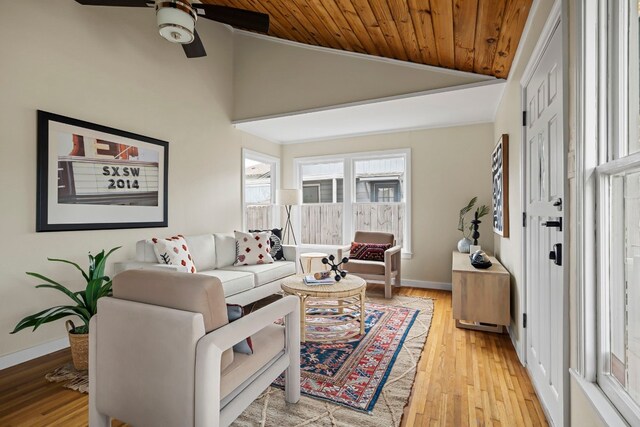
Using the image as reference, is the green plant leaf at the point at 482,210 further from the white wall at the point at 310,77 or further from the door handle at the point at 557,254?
the door handle at the point at 557,254

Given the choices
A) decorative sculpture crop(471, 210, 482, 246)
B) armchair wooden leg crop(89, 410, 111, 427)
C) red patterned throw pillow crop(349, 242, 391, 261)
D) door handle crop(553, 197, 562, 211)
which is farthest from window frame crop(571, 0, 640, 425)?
red patterned throw pillow crop(349, 242, 391, 261)

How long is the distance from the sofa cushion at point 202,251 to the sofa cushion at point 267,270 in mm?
200

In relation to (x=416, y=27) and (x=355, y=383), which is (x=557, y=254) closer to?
(x=355, y=383)

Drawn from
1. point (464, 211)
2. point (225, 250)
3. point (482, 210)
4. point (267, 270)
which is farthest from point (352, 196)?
point (225, 250)

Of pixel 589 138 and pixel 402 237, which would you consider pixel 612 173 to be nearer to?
pixel 589 138

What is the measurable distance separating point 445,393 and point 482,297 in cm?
118

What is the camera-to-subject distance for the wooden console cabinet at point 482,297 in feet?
9.24

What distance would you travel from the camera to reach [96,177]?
2.93 metres

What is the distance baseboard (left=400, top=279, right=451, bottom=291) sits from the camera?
15.2 ft

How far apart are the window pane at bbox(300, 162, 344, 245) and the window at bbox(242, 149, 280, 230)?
0.54 metres

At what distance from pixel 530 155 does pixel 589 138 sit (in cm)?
105

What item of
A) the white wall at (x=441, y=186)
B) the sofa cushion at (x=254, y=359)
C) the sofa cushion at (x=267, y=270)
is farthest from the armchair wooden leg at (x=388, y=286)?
the sofa cushion at (x=254, y=359)

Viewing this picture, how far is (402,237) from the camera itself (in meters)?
A: 5.03

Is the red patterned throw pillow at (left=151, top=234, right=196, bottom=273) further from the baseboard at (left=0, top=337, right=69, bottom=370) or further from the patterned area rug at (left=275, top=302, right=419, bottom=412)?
the patterned area rug at (left=275, top=302, right=419, bottom=412)
